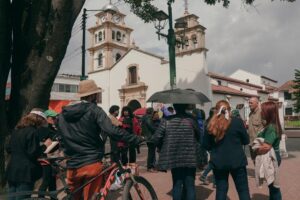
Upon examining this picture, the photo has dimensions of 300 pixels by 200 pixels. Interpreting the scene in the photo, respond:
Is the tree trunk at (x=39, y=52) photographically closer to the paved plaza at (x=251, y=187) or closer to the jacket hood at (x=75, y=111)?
the jacket hood at (x=75, y=111)

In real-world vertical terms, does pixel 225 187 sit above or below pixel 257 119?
below

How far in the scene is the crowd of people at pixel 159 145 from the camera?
11.6 feet

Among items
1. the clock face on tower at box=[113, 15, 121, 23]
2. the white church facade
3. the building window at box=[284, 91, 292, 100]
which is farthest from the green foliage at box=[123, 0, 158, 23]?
the building window at box=[284, 91, 292, 100]

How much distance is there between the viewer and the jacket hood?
351cm

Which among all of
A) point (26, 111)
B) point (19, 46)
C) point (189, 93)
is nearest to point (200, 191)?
A: point (189, 93)

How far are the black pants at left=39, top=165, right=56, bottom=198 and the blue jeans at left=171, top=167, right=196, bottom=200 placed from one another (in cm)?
193

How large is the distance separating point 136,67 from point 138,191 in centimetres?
3255

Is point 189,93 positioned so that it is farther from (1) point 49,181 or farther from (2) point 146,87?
(2) point 146,87

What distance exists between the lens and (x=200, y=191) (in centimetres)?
627

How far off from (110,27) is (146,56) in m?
11.7

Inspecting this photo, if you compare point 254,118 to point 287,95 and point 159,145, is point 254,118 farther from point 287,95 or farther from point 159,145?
point 287,95

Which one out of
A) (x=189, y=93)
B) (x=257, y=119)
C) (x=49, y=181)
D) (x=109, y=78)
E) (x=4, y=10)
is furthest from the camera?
(x=109, y=78)

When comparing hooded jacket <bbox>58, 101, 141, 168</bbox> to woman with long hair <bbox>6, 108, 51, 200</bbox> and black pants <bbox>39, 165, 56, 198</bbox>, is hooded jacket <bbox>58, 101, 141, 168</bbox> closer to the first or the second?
woman with long hair <bbox>6, 108, 51, 200</bbox>

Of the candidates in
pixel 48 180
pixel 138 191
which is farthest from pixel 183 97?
pixel 48 180
